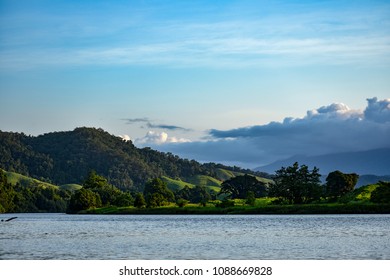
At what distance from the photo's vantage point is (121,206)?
15012 cm

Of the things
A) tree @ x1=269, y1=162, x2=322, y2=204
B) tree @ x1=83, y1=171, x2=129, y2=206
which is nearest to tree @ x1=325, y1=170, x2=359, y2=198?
tree @ x1=269, y1=162, x2=322, y2=204

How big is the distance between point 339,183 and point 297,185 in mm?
7974

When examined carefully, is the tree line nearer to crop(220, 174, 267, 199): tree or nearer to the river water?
crop(220, 174, 267, 199): tree

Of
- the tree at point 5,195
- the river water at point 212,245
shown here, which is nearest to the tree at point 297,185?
the river water at point 212,245

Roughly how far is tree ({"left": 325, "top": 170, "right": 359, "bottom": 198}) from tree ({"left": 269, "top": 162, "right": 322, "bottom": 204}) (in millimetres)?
2070

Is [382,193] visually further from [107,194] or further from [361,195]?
[107,194]

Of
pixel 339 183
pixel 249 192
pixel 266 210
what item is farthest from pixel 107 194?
pixel 339 183

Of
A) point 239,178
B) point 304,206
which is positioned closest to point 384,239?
point 304,206

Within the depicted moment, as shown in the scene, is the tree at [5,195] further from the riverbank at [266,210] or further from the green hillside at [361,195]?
the green hillside at [361,195]

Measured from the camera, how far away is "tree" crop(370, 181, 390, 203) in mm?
109188
